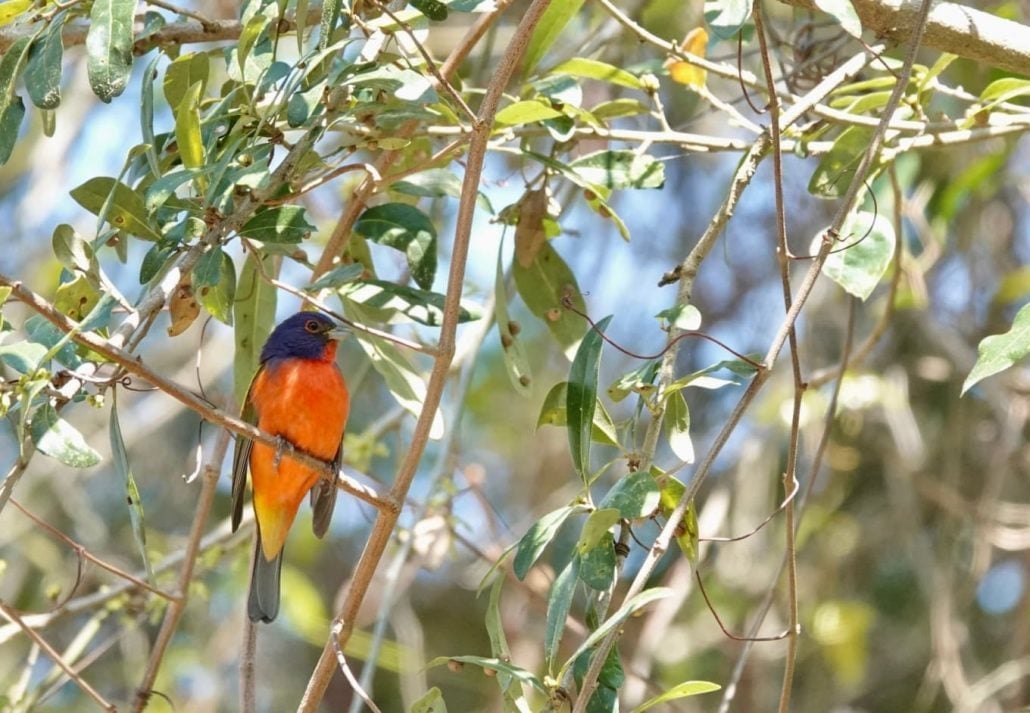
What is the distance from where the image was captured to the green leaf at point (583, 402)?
3.21m

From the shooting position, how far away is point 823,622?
676 centimetres

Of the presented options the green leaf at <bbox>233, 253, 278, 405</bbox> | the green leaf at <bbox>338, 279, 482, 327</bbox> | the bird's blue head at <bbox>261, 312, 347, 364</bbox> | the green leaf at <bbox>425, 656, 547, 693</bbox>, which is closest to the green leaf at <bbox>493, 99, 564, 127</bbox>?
the green leaf at <bbox>338, 279, 482, 327</bbox>

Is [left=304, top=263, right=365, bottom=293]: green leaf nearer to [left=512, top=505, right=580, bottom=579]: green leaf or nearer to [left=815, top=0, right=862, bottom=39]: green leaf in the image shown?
[left=512, top=505, right=580, bottom=579]: green leaf

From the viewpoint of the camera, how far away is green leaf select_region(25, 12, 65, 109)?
3.22m

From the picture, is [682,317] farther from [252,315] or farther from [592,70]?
[252,315]

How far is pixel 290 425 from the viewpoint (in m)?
5.05

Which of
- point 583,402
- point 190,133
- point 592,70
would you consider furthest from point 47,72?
point 592,70

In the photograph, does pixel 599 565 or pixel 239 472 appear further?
pixel 239 472

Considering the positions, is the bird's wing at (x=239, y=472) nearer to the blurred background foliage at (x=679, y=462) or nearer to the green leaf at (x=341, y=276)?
the blurred background foliage at (x=679, y=462)

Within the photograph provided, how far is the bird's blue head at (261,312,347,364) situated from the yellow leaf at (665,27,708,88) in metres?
1.91

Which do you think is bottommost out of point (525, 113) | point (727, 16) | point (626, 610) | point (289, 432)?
point (626, 610)

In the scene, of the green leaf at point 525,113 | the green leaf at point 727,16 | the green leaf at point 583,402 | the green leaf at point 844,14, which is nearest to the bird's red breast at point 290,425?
the green leaf at point 525,113

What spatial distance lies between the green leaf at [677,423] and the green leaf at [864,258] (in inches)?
22.2

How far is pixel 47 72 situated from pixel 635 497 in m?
1.82
